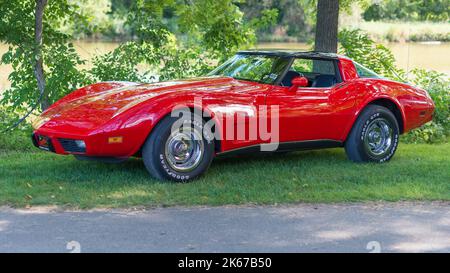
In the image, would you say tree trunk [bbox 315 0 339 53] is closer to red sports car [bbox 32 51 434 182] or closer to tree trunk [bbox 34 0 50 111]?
red sports car [bbox 32 51 434 182]

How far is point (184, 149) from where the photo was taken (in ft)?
24.7

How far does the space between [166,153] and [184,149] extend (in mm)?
234

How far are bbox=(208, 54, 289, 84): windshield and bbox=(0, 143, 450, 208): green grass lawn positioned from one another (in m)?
1.05

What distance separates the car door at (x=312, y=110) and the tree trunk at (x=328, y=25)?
10.3ft

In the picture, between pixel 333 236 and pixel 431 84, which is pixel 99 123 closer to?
pixel 333 236

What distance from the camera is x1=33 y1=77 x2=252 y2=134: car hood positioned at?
7316 mm

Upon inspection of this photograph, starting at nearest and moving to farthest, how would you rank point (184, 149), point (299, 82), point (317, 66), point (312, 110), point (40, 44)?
point (184, 149) < point (299, 82) < point (312, 110) < point (317, 66) < point (40, 44)

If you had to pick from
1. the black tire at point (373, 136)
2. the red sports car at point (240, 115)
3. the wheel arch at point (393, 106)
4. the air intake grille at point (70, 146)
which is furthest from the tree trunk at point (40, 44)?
the wheel arch at point (393, 106)

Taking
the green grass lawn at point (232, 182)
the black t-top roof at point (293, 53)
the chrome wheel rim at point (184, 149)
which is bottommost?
the green grass lawn at point (232, 182)

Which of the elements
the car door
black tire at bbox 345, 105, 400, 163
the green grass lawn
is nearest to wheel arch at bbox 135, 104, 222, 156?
the green grass lawn

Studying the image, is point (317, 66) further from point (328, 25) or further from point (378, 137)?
point (328, 25)

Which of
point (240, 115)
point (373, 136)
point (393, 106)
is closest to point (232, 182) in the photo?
point (240, 115)

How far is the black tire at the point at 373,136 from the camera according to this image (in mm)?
8758

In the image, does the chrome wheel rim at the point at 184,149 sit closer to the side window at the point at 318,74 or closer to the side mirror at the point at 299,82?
the side mirror at the point at 299,82
